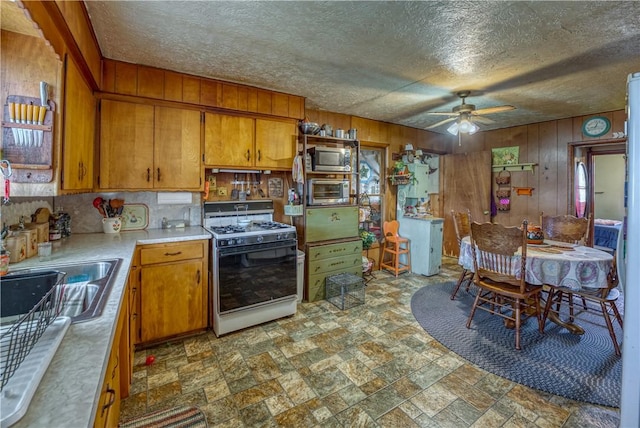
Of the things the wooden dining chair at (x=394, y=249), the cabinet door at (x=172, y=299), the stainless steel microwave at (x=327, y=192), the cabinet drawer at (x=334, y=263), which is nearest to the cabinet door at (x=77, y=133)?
the cabinet door at (x=172, y=299)

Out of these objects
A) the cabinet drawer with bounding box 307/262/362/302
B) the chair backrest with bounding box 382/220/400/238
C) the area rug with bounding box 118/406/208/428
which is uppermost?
the chair backrest with bounding box 382/220/400/238

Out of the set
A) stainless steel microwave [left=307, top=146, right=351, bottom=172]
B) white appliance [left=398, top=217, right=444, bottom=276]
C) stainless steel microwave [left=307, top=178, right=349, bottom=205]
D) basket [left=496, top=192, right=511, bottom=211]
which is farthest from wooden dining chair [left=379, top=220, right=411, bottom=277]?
basket [left=496, top=192, right=511, bottom=211]

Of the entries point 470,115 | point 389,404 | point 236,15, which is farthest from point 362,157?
point 389,404

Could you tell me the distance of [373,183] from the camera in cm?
477

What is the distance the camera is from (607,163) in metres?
6.34

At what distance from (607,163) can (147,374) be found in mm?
8922

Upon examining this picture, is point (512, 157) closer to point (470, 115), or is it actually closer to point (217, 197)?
point (470, 115)

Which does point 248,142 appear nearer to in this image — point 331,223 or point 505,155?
point 331,223

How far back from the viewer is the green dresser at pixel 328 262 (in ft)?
11.1

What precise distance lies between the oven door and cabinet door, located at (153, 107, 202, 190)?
828 mm

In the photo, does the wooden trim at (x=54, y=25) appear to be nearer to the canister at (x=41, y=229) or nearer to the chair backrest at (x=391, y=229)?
the canister at (x=41, y=229)

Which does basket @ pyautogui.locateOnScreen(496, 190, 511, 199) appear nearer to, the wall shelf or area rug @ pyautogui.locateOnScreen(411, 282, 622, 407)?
the wall shelf

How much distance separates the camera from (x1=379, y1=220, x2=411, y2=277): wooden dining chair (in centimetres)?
441

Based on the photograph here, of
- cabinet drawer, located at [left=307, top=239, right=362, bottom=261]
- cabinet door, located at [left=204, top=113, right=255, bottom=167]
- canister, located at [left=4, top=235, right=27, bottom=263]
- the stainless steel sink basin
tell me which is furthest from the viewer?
cabinet drawer, located at [left=307, top=239, right=362, bottom=261]
